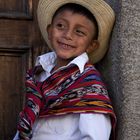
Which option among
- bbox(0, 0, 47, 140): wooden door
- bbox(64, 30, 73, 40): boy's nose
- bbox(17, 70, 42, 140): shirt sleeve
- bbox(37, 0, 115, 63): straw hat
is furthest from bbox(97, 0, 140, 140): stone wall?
bbox(0, 0, 47, 140): wooden door

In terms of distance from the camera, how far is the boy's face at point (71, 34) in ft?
7.69

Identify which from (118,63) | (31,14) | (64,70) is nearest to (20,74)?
(31,14)

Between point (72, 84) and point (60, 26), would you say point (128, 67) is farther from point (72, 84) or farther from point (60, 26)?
point (60, 26)

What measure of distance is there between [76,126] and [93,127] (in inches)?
5.0

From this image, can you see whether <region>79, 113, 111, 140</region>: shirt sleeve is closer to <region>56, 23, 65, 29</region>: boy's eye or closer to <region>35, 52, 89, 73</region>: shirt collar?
<region>35, 52, 89, 73</region>: shirt collar

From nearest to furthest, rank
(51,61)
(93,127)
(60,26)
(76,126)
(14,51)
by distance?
(93,127)
(76,126)
(60,26)
(51,61)
(14,51)

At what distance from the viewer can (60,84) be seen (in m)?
2.33

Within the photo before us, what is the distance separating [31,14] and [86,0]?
0.55 m

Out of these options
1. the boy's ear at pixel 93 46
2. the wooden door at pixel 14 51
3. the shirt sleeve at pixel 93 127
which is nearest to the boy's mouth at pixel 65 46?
the boy's ear at pixel 93 46

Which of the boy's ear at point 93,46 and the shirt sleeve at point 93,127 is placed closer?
the shirt sleeve at point 93,127

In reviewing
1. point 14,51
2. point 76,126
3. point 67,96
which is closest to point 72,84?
point 67,96

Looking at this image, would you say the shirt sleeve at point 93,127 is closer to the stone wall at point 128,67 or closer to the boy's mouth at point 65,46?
the stone wall at point 128,67

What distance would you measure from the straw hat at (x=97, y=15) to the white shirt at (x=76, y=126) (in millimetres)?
112

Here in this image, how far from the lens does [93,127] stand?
7.13 ft
